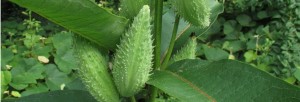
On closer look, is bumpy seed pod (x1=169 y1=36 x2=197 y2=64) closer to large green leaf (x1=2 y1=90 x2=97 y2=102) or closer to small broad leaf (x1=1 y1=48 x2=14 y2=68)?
large green leaf (x1=2 y1=90 x2=97 y2=102)

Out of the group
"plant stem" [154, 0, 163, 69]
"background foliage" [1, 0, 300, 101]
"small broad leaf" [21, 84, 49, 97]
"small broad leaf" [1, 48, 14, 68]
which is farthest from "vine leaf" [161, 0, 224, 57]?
"small broad leaf" [1, 48, 14, 68]

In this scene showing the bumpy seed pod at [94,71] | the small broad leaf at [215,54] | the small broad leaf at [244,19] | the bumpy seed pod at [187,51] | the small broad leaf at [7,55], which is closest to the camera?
the bumpy seed pod at [94,71]

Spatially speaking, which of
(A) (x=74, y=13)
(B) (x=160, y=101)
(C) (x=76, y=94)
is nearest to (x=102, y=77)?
(A) (x=74, y=13)

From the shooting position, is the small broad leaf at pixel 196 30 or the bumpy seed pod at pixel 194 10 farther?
the small broad leaf at pixel 196 30

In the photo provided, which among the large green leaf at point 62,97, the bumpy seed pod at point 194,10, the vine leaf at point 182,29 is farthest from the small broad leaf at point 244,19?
the bumpy seed pod at point 194,10

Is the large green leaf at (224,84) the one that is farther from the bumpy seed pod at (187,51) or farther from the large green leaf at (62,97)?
the large green leaf at (62,97)

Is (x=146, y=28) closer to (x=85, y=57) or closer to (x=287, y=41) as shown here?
(x=85, y=57)
